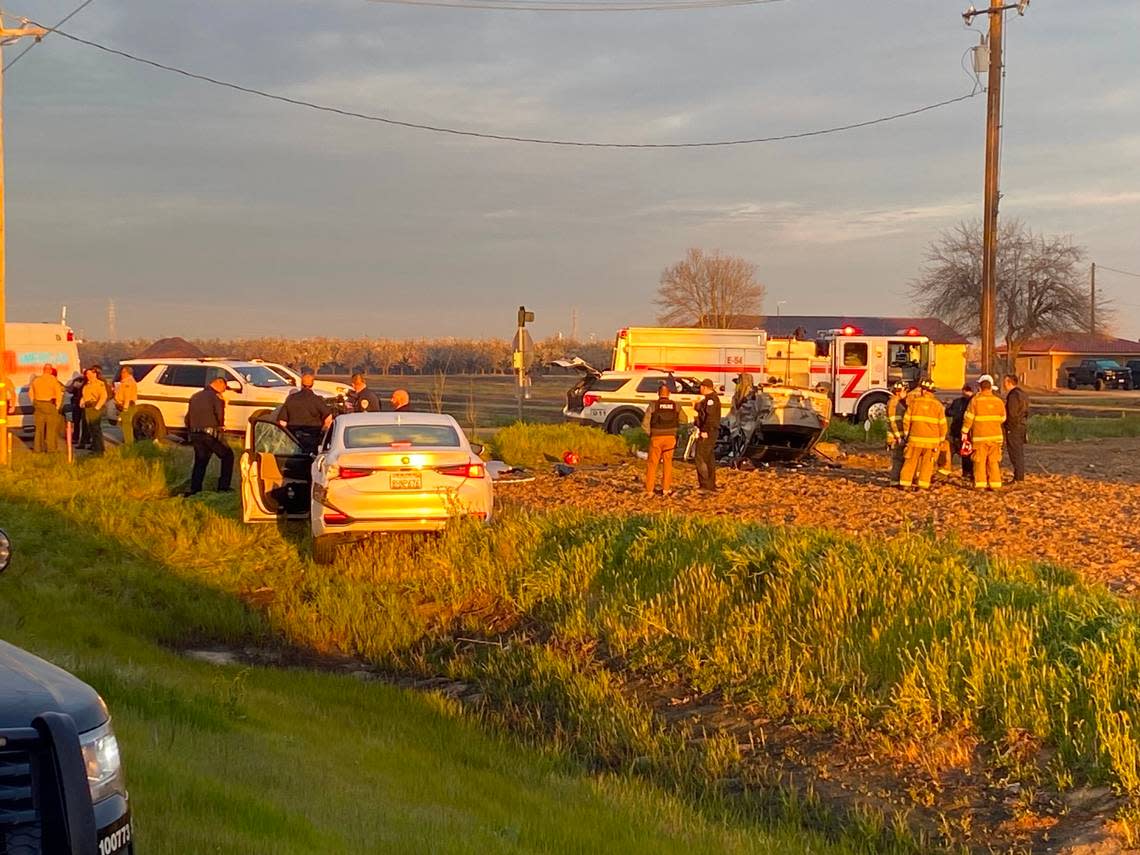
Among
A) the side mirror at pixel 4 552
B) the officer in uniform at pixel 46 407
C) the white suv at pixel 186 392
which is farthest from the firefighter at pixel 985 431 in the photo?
the side mirror at pixel 4 552

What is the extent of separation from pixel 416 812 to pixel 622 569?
18.9ft

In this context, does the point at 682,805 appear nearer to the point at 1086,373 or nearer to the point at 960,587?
the point at 960,587

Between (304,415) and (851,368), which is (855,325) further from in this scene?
(304,415)

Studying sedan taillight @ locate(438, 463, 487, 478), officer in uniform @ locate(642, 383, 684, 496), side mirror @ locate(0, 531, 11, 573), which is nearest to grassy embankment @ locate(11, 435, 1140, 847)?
sedan taillight @ locate(438, 463, 487, 478)

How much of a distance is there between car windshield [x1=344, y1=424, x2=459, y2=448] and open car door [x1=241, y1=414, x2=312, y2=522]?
5.06 feet

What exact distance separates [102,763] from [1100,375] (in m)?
69.7

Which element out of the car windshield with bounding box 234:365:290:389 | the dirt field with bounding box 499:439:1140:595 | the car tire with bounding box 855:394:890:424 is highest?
the car windshield with bounding box 234:365:290:389

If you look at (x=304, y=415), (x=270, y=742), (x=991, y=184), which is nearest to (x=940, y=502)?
(x=304, y=415)

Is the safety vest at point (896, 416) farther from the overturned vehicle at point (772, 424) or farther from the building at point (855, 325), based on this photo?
the building at point (855, 325)

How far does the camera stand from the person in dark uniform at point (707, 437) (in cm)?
1809

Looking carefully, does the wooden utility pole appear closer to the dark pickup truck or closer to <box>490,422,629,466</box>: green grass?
<box>490,422,629,466</box>: green grass

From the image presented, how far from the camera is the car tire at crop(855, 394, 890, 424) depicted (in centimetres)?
3281

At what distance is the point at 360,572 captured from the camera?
12.6 m

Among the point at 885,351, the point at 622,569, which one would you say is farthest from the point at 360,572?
the point at 885,351
